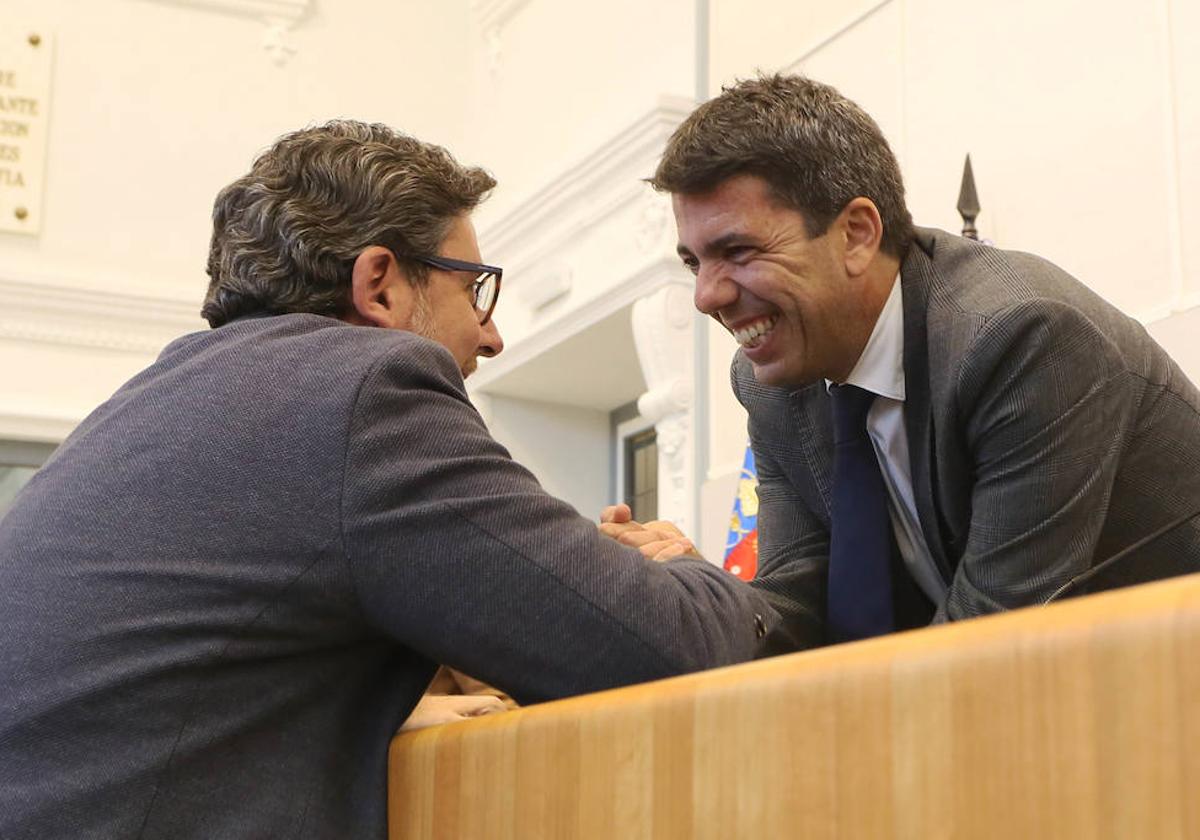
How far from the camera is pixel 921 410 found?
6.13 feet

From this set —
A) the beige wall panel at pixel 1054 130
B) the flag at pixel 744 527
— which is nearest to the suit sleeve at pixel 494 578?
the beige wall panel at pixel 1054 130

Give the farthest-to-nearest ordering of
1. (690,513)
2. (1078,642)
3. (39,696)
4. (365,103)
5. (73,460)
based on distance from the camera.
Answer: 1. (365,103)
2. (690,513)
3. (73,460)
4. (39,696)
5. (1078,642)

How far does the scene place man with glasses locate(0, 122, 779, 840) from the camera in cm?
125

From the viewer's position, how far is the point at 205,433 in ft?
4.41

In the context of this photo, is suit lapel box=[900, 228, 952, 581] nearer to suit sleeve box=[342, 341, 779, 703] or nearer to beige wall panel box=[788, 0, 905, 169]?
suit sleeve box=[342, 341, 779, 703]

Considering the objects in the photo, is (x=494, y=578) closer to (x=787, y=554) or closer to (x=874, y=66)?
(x=787, y=554)

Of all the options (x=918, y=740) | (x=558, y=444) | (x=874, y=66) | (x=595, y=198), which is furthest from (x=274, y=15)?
(x=918, y=740)

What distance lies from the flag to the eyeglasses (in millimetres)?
2075

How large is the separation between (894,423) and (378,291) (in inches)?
25.1

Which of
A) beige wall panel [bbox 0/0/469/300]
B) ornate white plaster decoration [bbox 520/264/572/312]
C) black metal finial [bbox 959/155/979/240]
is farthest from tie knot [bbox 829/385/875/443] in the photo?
beige wall panel [bbox 0/0/469/300]

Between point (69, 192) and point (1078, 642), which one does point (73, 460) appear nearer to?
point (1078, 642)

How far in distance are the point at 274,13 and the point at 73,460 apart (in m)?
6.00

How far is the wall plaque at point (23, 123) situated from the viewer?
6570 mm

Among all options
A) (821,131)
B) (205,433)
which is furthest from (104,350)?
(205,433)
